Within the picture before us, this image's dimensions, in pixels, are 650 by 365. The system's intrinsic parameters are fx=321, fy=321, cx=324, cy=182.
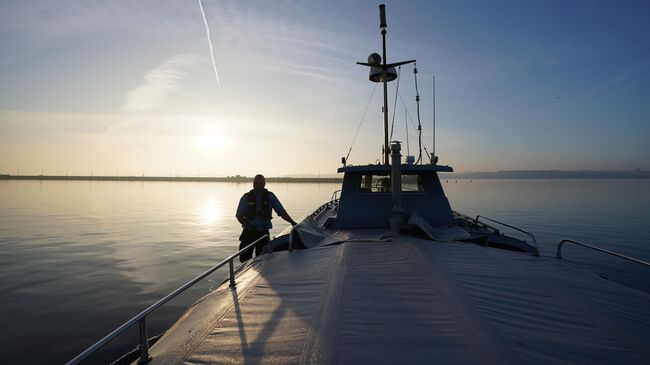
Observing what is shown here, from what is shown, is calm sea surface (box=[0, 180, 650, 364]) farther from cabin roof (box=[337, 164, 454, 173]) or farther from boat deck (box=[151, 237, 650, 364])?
cabin roof (box=[337, 164, 454, 173])

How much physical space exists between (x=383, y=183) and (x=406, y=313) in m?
6.75

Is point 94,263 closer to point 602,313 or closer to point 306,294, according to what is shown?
point 306,294

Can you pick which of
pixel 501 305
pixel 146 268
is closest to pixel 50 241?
pixel 146 268

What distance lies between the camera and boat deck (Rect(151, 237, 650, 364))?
2.85 meters

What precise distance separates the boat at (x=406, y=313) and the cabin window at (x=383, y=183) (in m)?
3.36

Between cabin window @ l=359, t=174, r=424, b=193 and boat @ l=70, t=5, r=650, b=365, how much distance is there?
336cm

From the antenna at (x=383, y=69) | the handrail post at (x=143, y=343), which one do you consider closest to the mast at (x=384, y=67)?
the antenna at (x=383, y=69)

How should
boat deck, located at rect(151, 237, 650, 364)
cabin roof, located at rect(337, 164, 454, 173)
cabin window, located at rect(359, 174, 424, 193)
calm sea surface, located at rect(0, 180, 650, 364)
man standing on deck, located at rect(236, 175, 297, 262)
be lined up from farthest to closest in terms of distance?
cabin window, located at rect(359, 174, 424, 193)
cabin roof, located at rect(337, 164, 454, 173)
man standing on deck, located at rect(236, 175, 297, 262)
calm sea surface, located at rect(0, 180, 650, 364)
boat deck, located at rect(151, 237, 650, 364)

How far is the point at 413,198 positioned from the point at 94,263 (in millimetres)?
12751

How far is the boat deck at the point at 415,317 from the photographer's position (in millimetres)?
2846

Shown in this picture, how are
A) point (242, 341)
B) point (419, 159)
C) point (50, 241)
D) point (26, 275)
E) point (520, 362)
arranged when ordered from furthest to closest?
point (50, 241)
point (419, 159)
point (26, 275)
point (242, 341)
point (520, 362)

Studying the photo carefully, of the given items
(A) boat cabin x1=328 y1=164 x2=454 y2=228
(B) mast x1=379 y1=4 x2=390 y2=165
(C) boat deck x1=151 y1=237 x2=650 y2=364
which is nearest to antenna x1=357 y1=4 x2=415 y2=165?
(B) mast x1=379 y1=4 x2=390 y2=165

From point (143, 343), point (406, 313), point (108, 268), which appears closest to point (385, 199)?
point (406, 313)

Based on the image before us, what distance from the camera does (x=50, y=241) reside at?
17109 mm
